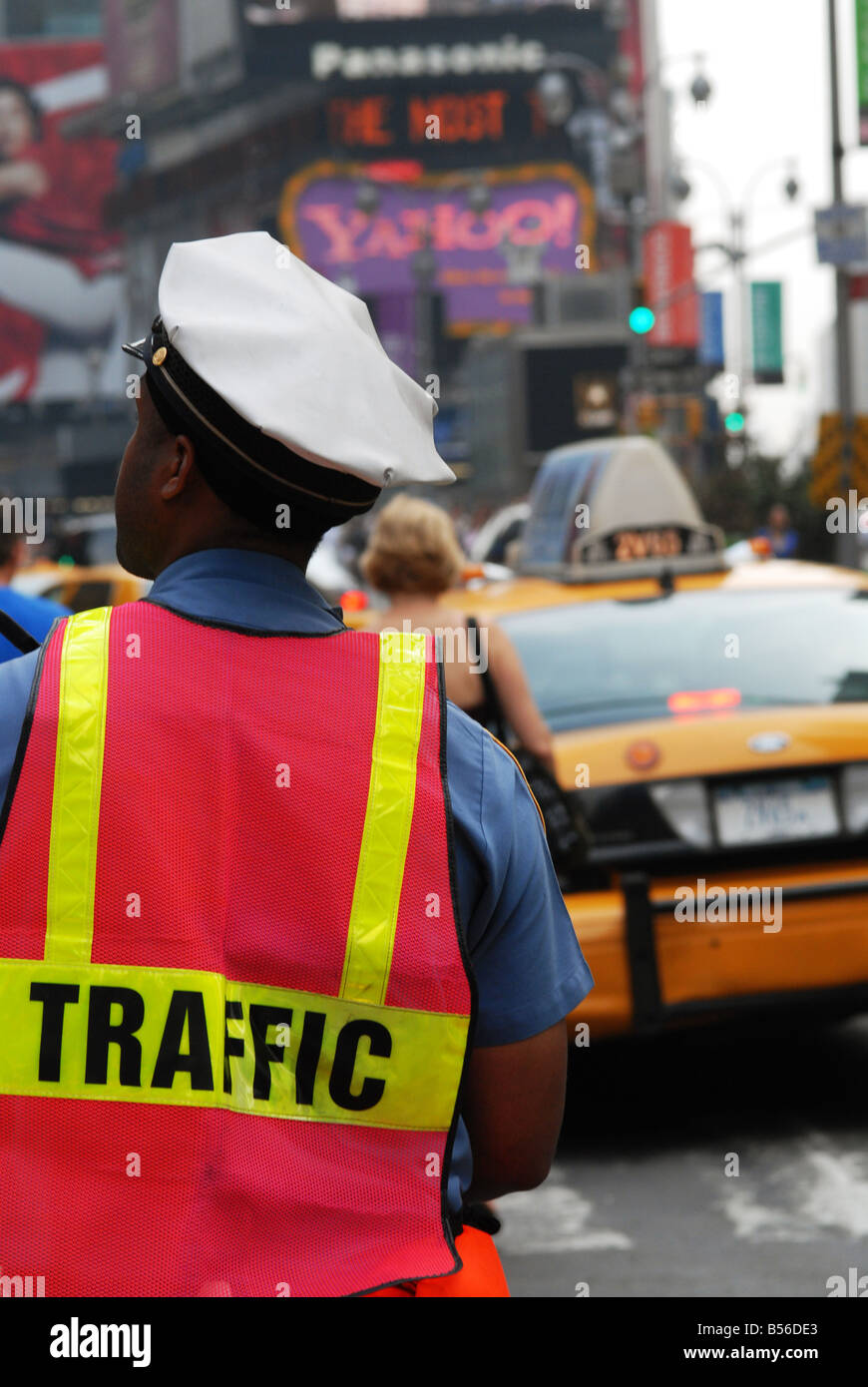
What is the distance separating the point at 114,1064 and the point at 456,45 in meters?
98.9

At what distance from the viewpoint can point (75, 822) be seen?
1.81 meters

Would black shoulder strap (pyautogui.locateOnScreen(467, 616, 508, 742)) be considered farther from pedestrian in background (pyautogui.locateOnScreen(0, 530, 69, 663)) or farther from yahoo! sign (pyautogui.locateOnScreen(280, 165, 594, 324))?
yahoo! sign (pyautogui.locateOnScreen(280, 165, 594, 324))

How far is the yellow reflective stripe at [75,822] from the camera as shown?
1.81 m

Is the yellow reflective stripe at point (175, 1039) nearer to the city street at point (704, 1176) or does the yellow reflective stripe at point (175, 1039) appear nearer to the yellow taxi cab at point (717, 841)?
the city street at point (704, 1176)

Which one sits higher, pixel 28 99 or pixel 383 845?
pixel 28 99

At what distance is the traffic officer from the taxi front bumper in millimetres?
3762

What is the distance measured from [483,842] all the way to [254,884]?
0.22 metres

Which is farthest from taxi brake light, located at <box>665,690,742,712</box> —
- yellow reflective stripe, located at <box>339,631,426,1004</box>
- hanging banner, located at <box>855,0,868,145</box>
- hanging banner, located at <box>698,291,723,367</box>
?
hanging banner, located at <box>698,291,723,367</box>

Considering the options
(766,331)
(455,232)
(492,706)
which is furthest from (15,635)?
(455,232)

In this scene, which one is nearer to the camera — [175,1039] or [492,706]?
[175,1039]

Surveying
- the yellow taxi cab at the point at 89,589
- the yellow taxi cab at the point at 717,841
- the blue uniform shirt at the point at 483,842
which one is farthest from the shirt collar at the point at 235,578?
the yellow taxi cab at the point at 89,589

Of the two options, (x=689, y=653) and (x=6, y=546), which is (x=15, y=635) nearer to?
(x=6, y=546)
